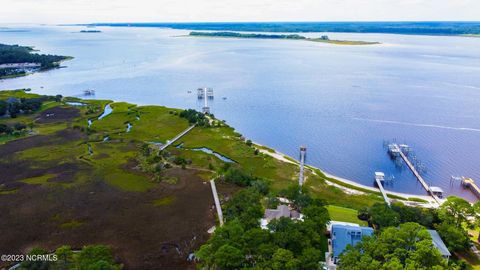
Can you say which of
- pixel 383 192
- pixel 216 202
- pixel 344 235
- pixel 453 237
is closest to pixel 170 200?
pixel 216 202

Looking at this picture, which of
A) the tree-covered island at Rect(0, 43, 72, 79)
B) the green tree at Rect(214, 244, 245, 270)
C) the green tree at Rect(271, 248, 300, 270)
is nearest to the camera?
the green tree at Rect(271, 248, 300, 270)

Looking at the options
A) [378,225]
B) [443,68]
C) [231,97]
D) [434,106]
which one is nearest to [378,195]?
[378,225]

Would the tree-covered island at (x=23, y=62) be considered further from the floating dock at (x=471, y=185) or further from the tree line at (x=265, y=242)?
the floating dock at (x=471, y=185)

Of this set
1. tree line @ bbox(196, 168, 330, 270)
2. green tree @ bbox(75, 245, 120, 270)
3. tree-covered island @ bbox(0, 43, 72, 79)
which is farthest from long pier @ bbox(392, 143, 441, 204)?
tree-covered island @ bbox(0, 43, 72, 79)

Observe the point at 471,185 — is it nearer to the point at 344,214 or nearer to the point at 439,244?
the point at 344,214

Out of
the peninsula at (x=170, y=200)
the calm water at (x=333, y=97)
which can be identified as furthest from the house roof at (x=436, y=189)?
the peninsula at (x=170, y=200)

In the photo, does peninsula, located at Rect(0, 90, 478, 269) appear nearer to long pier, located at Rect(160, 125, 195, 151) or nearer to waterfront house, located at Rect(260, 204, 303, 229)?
waterfront house, located at Rect(260, 204, 303, 229)
